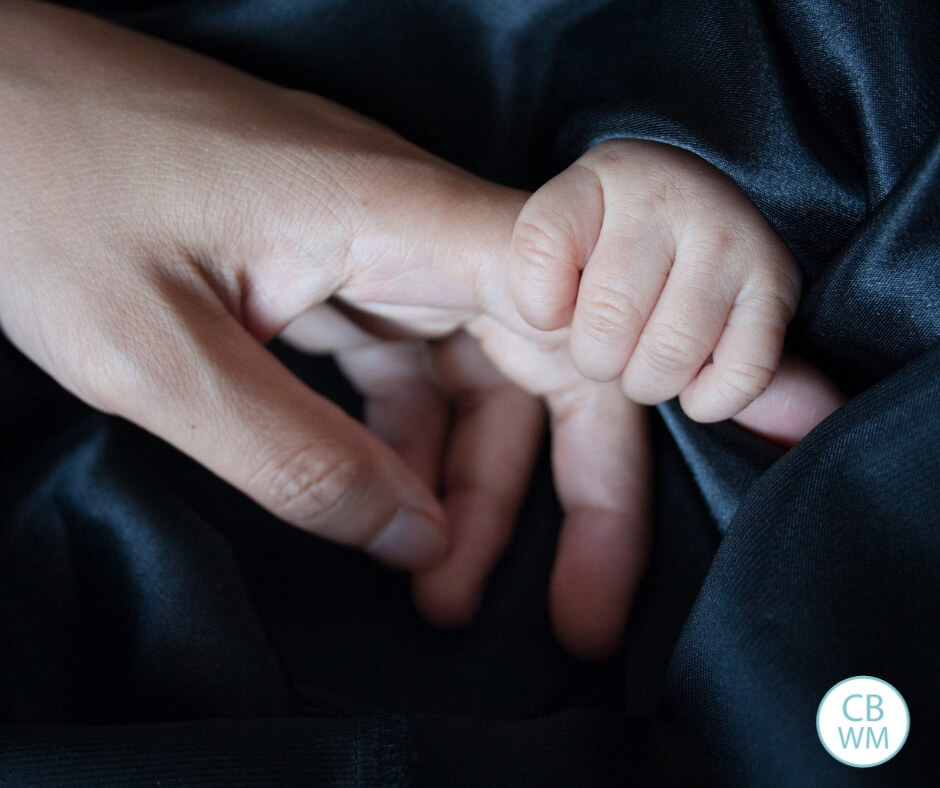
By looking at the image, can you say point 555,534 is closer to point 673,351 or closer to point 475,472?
point 475,472

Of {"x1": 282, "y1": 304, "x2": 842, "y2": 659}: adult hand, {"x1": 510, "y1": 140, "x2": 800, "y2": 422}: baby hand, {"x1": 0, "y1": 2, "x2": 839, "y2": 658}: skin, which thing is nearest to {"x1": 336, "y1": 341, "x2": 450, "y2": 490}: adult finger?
{"x1": 282, "y1": 304, "x2": 842, "y2": 659}: adult hand

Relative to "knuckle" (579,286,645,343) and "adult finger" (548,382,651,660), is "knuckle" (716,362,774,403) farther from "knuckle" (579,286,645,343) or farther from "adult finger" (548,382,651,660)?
"adult finger" (548,382,651,660)

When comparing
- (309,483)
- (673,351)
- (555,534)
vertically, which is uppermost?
(673,351)

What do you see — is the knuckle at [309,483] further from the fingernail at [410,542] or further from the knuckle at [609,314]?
the knuckle at [609,314]

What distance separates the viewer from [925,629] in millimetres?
420

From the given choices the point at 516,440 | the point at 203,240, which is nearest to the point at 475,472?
the point at 516,440

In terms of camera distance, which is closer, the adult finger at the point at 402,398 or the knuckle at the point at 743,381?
the knuckle at the point at 743,381

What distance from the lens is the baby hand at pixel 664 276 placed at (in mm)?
513

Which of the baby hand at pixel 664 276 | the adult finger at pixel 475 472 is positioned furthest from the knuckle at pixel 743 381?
the adult finger at pixel 475 472

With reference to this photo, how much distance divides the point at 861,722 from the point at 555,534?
334mm

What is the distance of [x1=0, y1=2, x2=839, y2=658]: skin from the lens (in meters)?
0.55

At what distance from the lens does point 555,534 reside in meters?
0.71

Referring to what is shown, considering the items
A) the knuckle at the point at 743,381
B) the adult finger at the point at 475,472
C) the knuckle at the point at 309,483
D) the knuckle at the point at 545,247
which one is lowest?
the adult finger at the point at 475,472

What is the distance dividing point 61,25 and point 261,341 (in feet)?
0.92
